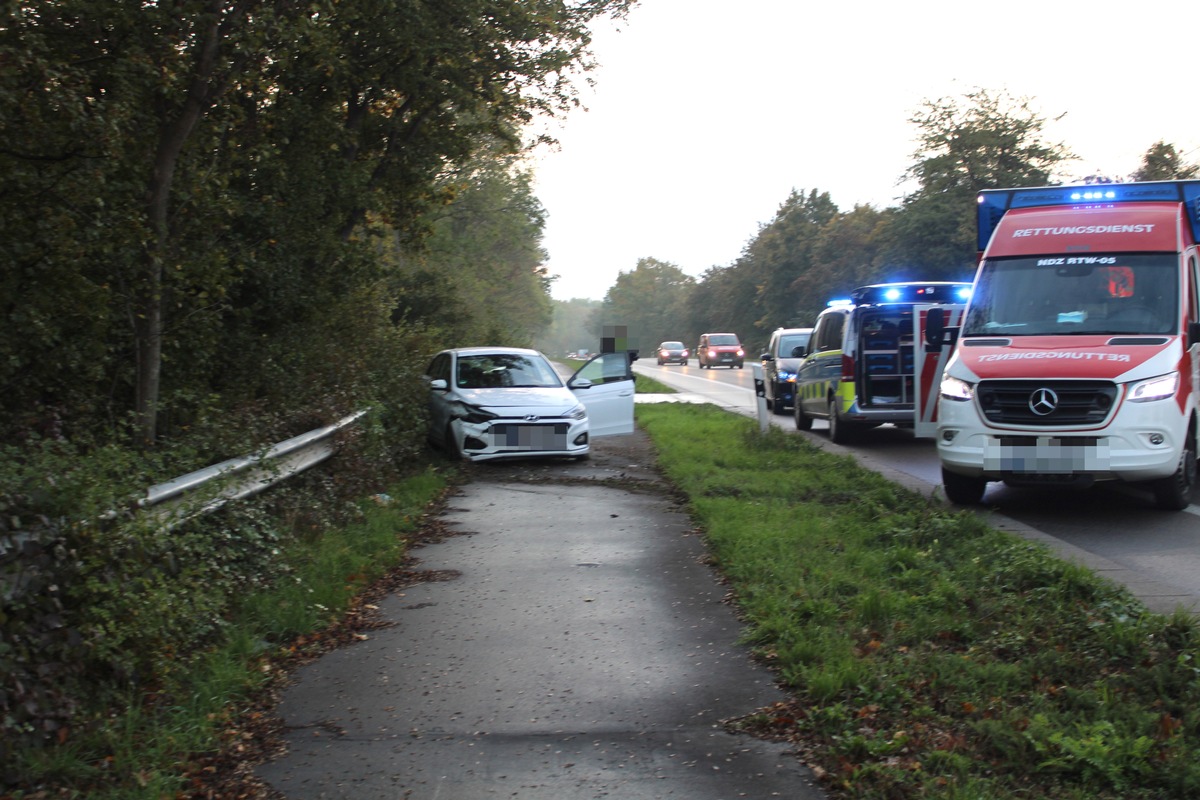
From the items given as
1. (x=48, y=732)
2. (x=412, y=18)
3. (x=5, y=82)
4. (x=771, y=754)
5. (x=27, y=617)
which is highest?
(x=412, y=18)

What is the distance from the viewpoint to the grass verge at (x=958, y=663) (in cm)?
401

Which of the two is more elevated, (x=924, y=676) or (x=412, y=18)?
(x=412, y=18)

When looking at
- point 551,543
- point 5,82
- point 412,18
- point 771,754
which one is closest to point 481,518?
point 551,543

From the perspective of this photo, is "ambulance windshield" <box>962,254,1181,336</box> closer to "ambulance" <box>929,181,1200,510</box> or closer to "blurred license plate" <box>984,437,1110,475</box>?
"ambulance" <box>929,181,1200,510</box>

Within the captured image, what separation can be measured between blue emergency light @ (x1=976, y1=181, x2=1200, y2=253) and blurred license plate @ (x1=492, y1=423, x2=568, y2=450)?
5379mm

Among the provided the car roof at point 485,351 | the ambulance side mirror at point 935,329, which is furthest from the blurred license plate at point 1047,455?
the car roof at point 485,351

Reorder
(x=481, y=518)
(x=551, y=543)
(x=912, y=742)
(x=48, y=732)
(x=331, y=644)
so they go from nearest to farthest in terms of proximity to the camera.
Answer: (x=48, y=732)
(x=912, y=742)
(x=331, y=644)
(x=551, y=543)
(x=481, y=518)

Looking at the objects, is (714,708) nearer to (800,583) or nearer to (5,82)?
(800,583)

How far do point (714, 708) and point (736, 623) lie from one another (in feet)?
4.62

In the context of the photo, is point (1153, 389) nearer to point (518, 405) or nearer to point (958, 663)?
point (958, 663)

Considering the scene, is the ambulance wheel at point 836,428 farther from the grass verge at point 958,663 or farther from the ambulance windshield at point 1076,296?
the grass verge at point 958,663

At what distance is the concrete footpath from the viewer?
164 inches

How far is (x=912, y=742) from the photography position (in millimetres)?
4340

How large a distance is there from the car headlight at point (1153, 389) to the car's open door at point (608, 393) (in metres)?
7.80
